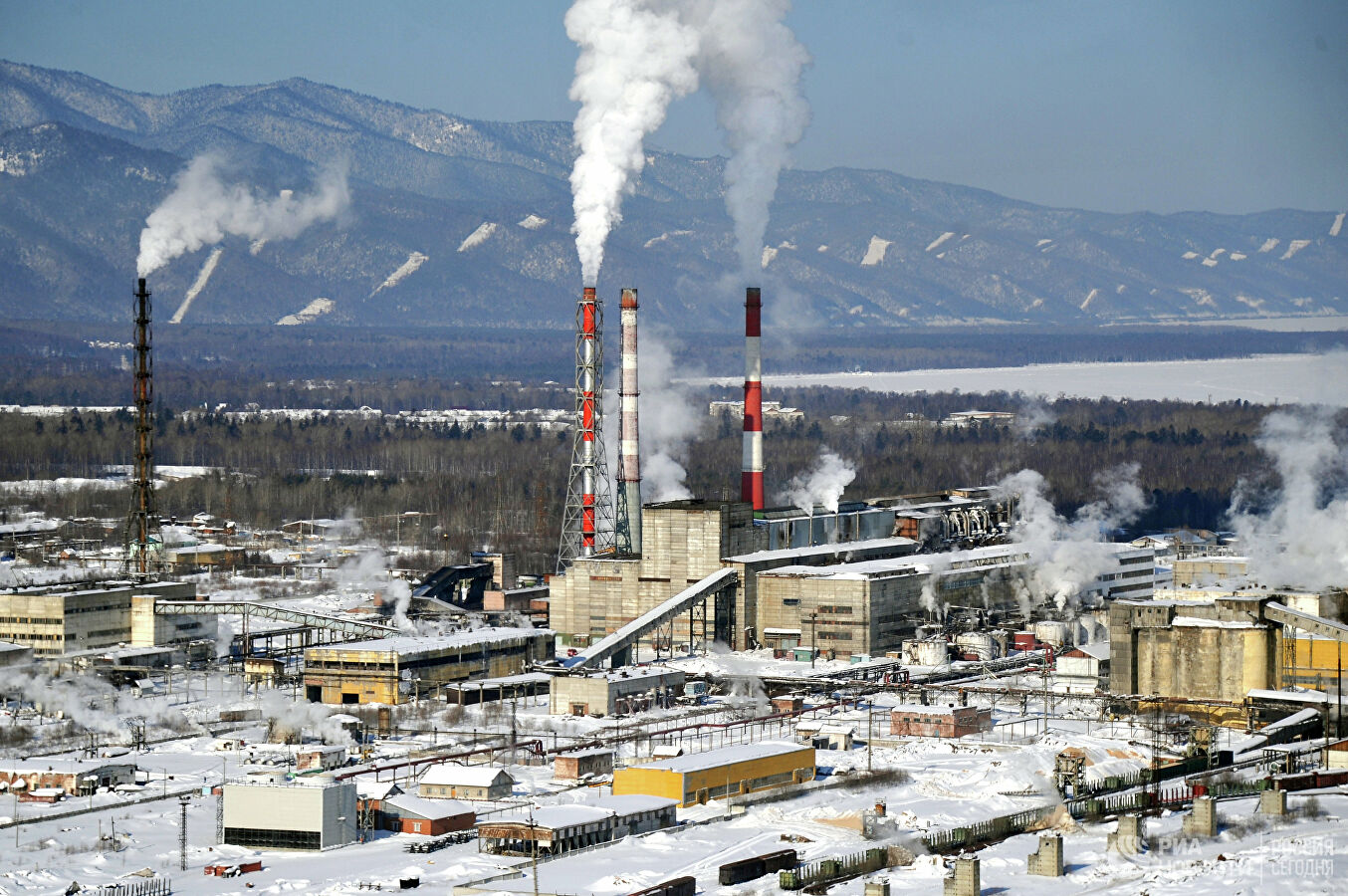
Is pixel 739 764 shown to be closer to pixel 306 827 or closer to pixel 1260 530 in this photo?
pixel 306 827

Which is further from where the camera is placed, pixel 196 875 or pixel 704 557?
pixel 704 557

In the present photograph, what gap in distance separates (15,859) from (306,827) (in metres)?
5.72

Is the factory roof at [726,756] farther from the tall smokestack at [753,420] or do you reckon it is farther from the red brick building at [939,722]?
the tall smokestack at [753,420]

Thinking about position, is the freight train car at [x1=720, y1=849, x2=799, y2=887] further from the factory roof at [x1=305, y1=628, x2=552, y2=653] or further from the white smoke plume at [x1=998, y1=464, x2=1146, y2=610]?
the white smoke plume at [x1=998, y1=464, x2=1146, y2=610]

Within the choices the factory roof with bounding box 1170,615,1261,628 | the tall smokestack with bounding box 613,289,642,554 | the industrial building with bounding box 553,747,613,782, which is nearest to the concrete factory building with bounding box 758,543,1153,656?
the tall smokestack with bounding box 613,289,642,554

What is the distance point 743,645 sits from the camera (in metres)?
81.8

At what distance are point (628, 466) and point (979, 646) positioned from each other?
55.3 feet

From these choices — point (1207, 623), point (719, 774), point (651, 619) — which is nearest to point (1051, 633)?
point (651, 619)

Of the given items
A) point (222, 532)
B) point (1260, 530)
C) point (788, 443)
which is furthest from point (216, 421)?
point (1260, 530)

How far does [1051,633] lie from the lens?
83062 millimetres

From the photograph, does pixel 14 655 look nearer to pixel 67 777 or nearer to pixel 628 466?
pixel 67 777

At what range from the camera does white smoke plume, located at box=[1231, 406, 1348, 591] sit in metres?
77.4

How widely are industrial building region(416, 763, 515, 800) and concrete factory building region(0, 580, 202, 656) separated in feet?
87.6

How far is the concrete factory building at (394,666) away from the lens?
6994 cm
